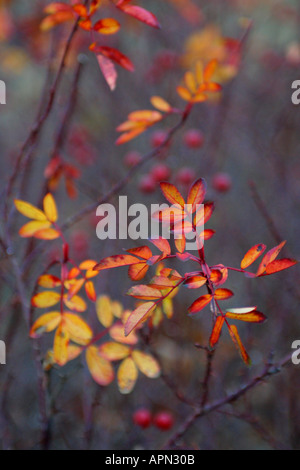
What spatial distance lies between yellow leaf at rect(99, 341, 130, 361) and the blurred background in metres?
0.15

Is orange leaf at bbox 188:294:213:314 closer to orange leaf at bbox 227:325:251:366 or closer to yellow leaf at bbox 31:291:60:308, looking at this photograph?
orange leaf at bbox 227:325:251:366

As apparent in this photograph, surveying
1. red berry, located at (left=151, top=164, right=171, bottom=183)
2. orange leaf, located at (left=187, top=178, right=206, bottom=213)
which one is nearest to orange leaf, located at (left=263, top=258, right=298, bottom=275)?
orange leaf, located at (left=187, top=178, right=206, bottom=213)

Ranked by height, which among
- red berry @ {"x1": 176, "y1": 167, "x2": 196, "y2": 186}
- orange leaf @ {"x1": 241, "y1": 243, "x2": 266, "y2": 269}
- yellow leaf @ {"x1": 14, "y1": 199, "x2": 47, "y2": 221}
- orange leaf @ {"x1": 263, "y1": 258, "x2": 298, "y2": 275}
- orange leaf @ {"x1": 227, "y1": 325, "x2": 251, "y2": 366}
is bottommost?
orange leaf @ {"x1": 227, "y1": 325, "x2": 251, "y2": 366}

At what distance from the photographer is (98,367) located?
31.4 inches

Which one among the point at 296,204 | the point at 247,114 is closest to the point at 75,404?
the point at 296,204

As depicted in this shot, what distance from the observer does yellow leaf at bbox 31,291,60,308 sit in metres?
0.73

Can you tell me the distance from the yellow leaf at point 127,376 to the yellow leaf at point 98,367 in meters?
0.02

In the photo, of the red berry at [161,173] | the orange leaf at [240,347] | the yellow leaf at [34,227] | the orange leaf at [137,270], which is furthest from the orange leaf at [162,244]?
the red berry at [161,173]

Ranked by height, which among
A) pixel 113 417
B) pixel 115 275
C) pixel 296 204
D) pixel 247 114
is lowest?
pixel 113 417

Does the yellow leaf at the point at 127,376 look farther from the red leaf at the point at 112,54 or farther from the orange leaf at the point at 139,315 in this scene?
the red leaf at the point at 112,54

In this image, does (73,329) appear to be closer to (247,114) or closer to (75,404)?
(75,404)

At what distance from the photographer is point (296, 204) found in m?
1.89

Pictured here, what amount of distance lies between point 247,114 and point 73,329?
75.2 inches
